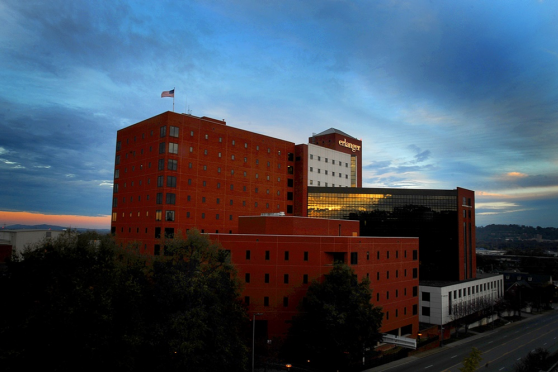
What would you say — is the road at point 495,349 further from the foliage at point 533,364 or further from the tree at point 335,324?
the tree at point 335,324

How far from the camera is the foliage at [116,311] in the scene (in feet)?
107

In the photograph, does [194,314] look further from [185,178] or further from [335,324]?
[185,178]

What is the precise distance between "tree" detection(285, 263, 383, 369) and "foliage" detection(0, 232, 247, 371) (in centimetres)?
1111

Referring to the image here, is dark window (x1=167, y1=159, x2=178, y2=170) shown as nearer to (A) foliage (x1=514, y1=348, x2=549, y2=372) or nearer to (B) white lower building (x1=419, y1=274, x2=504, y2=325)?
(B) white lower building (x1=419, y1=274, x2=504, y2=325)

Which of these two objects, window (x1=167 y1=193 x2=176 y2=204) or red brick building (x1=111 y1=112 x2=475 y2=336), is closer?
red brick building (x1=111 y1=112 x2=475 y2=336)

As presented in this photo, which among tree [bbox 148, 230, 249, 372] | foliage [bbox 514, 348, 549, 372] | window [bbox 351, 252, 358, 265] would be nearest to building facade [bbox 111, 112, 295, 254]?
tree [bbox 148, 230, 249, 372]

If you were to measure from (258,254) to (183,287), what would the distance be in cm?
2161

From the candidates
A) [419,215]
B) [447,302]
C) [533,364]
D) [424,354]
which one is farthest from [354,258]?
[419,215]

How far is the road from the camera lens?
196ft

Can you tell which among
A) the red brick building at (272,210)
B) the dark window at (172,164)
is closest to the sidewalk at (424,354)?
the red brick building at (272,210)

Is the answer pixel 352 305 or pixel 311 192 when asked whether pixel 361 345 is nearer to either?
pixel 352 305

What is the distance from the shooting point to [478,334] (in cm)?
9156

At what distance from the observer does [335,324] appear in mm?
51000

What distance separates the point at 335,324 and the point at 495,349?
139 ft
